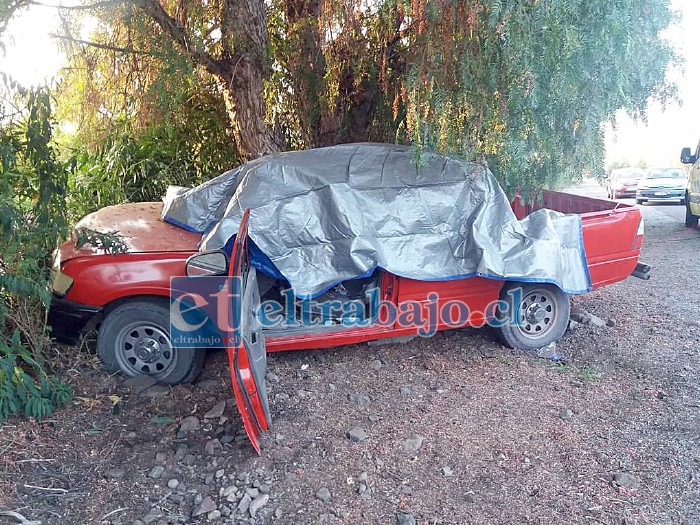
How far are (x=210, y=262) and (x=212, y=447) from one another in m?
1.23

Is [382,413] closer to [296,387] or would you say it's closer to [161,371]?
[296,387]

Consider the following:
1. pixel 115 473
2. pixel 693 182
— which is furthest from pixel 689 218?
pixel 115 473

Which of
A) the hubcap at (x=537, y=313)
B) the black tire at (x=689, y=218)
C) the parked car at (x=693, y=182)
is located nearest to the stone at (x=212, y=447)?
the hubcap at (x=537, y=313)

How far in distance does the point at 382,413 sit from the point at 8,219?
2667 mm

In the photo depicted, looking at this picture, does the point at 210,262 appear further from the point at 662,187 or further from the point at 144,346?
the point at 662,187

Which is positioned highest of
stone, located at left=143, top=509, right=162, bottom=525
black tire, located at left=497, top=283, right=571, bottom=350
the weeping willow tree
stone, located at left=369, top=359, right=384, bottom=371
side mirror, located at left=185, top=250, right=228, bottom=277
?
the weeping willow tree

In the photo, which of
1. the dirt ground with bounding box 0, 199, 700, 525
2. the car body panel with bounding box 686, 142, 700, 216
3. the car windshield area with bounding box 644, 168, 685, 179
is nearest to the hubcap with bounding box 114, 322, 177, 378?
the dirt ground with bounding box 0, 199, 700, 525

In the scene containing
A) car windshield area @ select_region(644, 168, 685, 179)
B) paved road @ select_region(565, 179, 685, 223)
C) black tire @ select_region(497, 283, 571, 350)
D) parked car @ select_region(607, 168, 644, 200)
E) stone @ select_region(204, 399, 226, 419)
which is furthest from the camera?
parked car @ select_region(607, 168, 644, 200)

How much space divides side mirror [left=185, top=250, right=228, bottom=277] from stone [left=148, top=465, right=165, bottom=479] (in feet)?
4.34

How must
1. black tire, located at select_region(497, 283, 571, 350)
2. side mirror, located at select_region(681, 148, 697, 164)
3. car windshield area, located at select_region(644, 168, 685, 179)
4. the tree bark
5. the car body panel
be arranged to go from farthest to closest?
car windshield area, located at select_region(644, 168, 685, 179)
the car body panel
side mirror, located at select_region(681, 148, 697, 164)
the tree bark
black tire, located at select_region(497, 283, 571, 350)

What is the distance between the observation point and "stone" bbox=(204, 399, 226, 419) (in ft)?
12.7

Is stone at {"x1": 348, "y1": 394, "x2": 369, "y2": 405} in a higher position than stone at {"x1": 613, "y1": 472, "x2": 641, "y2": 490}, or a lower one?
higher

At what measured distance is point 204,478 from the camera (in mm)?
3223

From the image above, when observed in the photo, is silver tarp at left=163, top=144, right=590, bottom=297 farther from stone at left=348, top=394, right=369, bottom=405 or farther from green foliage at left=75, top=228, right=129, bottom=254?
stone at left=348, top=394, right=369, bottom=405
